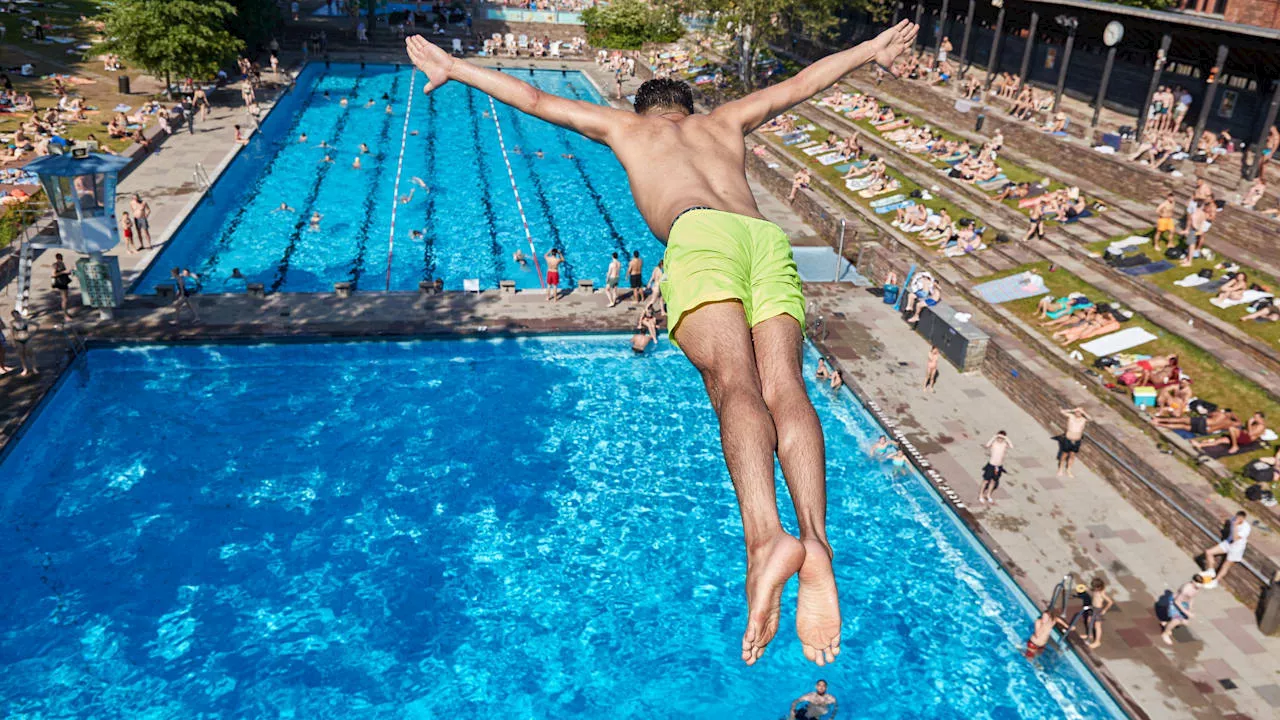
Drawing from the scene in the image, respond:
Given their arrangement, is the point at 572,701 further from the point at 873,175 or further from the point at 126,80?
the point at 126,80

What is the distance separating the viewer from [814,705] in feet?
40.1

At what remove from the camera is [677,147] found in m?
5.91

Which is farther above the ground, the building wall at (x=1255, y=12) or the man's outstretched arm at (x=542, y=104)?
the building wall at (x=1255, y=12)

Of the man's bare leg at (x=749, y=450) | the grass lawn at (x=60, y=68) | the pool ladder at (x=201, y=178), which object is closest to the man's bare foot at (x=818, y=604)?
the man's bare leg at (x=749, y=450)

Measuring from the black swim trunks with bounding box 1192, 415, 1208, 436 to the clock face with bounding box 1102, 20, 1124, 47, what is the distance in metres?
17.8

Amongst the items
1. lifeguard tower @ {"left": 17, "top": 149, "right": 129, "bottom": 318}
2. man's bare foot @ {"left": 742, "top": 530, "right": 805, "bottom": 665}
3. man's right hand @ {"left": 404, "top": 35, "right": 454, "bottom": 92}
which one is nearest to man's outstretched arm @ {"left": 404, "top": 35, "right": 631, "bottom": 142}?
man's right hand @ {"left": 404, "top": 35, "right": 454, "bottom": 92}

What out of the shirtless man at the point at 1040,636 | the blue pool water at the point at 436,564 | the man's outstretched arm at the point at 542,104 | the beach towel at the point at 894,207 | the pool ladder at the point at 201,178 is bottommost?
the blue pool water at the point at 436,564

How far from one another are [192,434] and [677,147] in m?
15.1

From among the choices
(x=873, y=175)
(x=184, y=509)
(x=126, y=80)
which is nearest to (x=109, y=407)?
(x=184, y=509)

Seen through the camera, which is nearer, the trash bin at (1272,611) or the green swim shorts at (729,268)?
the green swim shorts at (729,268)

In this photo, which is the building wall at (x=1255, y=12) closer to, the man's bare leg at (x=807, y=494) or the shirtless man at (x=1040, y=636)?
the shirtless man at (x=1040, y=636)

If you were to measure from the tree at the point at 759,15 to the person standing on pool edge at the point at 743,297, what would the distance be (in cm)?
3720

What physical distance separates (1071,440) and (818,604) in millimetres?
14816

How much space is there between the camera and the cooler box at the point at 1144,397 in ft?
60.0
